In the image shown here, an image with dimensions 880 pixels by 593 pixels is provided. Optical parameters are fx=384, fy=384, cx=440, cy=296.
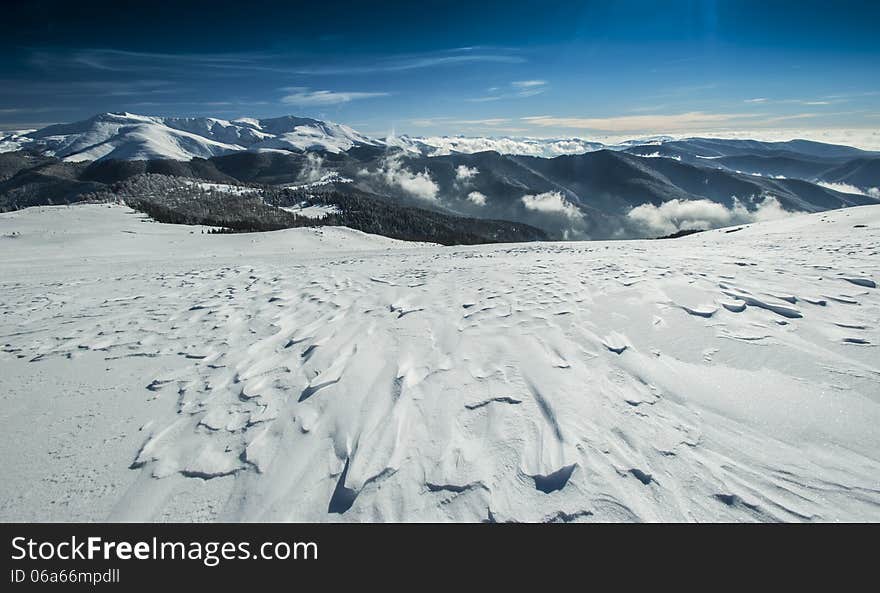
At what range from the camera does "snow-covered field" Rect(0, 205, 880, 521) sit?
9.87 ft

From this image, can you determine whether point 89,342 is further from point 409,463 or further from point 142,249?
point 142,249

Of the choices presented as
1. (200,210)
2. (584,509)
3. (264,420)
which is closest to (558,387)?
(584,509)

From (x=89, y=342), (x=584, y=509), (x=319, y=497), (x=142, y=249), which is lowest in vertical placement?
(x=142, y=249)

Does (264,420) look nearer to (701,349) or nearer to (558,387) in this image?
(558,387)

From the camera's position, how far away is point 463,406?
4.18 metres

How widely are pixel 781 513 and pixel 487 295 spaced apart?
6.03 meters

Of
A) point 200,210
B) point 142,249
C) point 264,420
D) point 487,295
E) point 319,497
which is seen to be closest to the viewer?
point 319,497

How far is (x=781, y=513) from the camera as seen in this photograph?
2.76 meters

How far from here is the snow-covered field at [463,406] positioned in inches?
118
